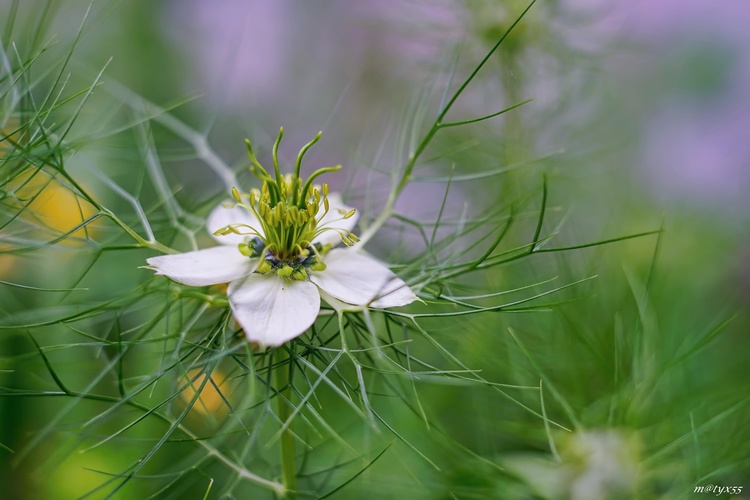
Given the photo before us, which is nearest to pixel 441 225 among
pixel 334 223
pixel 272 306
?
pixel 334 223

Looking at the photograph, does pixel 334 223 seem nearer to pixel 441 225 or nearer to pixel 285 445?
pixel 441 225

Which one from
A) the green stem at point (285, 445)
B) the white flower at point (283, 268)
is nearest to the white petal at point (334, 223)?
the white flower at point (283, 268)

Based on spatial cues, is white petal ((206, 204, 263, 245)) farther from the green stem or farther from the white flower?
the green stem

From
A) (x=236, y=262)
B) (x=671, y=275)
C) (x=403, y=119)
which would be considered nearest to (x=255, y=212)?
(x=236, y=262)

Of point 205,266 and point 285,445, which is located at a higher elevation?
point 205,266

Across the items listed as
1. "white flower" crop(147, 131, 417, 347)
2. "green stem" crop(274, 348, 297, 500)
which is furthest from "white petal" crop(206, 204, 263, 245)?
"green stem" crop(274, 348, 297, 500)

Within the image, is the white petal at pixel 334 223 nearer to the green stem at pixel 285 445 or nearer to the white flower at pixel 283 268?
the white flower at pixel 283 268
